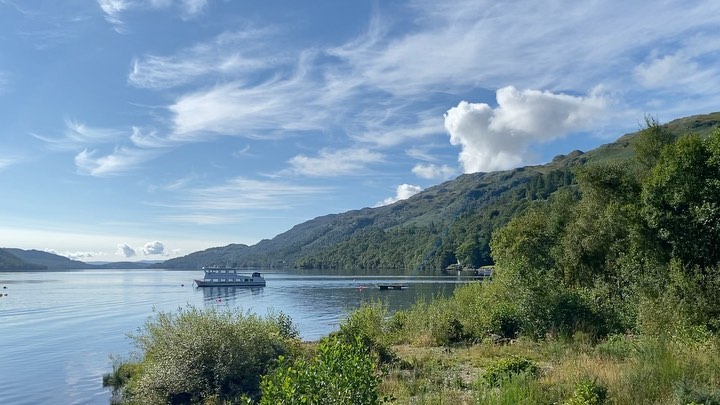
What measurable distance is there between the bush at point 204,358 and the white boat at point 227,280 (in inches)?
4228

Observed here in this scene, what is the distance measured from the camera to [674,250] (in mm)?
19969

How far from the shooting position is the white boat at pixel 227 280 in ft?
406

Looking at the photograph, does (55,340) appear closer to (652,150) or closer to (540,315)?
(540,315)

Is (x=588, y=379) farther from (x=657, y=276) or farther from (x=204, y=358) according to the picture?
(x=657, y=276)

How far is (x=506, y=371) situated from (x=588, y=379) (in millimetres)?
1945

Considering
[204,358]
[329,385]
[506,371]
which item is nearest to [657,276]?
[506,371]

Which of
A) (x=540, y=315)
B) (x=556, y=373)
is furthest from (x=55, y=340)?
(x=556, y=373)

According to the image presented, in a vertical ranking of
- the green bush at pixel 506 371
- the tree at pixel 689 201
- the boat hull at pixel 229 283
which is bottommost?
the boat hull at pixel 229 283

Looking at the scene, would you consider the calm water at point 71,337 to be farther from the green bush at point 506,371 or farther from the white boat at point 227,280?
the white boat at point 227,280

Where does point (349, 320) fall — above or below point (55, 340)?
above

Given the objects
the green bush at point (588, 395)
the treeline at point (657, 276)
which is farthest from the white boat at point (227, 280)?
the green bush at point (588, 395)

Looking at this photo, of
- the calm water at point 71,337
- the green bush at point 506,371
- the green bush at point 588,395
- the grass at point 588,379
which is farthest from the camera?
the calm water at point 71,337

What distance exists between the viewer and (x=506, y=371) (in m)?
11.7

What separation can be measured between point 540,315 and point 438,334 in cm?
417
